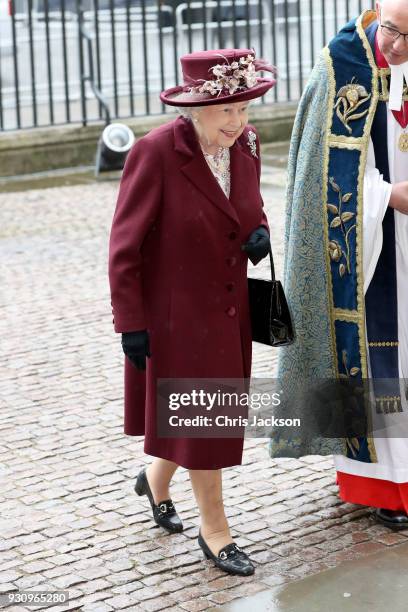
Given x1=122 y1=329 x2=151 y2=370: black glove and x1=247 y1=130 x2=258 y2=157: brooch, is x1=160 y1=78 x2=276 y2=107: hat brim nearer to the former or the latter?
x1=247 y1=130 x2=258 y2=157: brooch

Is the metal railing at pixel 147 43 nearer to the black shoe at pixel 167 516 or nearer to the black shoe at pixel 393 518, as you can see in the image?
the black shoe at pixel 167 516

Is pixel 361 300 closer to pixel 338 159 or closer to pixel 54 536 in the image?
pixel 338 159

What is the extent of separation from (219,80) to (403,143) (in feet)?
2.56

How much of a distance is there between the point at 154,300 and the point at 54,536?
971 millimetres

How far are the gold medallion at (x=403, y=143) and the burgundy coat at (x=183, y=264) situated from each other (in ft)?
1.74

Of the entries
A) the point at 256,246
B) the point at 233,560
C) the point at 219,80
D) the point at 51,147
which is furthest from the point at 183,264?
the point at 51,147

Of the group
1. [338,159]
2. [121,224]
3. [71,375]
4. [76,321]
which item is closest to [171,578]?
[121,224]

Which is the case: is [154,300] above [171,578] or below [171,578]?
above

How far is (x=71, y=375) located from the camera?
6445mm

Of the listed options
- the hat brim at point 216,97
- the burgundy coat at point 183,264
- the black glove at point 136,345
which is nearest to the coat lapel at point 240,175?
the burgundy coat at point 183,264

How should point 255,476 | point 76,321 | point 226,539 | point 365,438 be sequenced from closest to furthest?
1. point 226,539
2. point 365,438
3. point 255,476
4. point 76,321

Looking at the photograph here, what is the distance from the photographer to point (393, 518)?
4562 millimetres

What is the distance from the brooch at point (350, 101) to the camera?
14.5 ft

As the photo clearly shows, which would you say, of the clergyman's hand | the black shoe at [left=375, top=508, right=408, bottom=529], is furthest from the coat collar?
the black shoe at [left=375, top=508, right=408, bottom=529]
